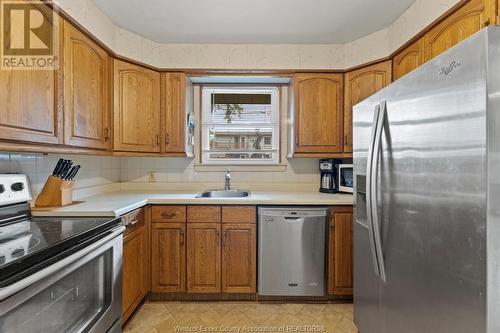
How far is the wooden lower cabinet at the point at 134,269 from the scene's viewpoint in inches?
72.8

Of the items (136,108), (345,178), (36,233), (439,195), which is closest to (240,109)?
(136,108)

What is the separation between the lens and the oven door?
35.2 inches

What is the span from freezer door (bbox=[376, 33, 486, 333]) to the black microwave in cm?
118

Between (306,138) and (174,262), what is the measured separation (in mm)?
1627

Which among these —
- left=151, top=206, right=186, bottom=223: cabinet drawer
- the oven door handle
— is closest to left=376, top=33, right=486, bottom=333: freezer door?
the oven door handle

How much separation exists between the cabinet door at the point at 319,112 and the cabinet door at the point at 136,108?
1.34 meters

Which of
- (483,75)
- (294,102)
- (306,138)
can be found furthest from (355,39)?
(483,75)

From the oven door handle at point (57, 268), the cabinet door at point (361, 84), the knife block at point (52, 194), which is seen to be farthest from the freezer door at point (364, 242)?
the knife block at point (52, 194)

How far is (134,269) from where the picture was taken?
197 cm

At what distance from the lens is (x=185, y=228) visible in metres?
2.21

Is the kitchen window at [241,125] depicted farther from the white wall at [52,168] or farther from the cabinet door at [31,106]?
the cabinet door at [31,106]

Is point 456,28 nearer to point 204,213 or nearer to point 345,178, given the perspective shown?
point 345,178

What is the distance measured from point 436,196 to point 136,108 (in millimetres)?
2287

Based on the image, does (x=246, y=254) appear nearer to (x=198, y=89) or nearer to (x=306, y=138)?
(x=306, y=138)
